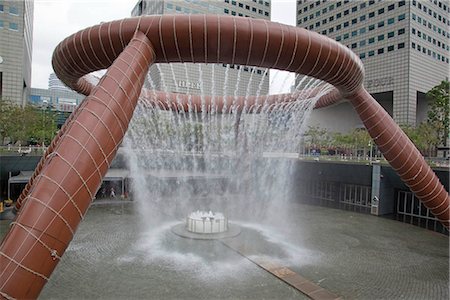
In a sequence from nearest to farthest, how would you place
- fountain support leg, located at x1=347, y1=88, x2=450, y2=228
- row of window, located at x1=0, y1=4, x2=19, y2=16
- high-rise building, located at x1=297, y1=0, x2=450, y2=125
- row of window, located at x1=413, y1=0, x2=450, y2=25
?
fountain support leg, located at x1=347, y1=88, x2=450, y2=228 < row of window, located at x1=0, y1=4, x2=19, y2=16 < high-rise building, located at x1=297, y1=0, x2=450, y2=125 < row of window, located at x1=413, y1=0, x2=450, y2=25

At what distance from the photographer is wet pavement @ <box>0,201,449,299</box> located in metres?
10.3

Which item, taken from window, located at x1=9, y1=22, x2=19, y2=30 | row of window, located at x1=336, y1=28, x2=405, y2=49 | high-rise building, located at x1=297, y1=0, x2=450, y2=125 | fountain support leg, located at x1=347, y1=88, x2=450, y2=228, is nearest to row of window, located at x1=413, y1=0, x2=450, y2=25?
high-rise building, located at x1=297, y1=0, x2=450, y2=125

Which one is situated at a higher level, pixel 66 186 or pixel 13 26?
pixel 13 26

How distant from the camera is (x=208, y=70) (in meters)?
57.8

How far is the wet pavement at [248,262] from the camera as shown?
1029 cm

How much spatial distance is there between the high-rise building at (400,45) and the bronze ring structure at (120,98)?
151ft

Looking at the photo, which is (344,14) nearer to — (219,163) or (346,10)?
(346,10)

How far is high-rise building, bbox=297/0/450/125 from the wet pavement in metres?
40.4

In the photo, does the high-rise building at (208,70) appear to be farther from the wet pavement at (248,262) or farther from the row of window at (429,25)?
the wet pavement at (248,262)

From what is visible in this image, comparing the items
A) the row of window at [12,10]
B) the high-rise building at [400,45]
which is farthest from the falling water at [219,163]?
the row of window at [12,10]

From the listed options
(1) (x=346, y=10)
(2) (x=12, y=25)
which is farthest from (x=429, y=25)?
(2) (x=12, y=25)

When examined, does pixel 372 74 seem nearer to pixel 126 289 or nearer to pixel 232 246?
pixel 232 246

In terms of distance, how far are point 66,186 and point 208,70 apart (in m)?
54.1

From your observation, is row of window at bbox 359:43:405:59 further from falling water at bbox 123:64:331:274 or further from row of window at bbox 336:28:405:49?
falling water at bbox 123:64:331:274
